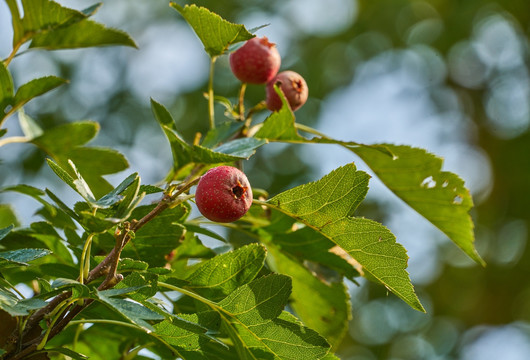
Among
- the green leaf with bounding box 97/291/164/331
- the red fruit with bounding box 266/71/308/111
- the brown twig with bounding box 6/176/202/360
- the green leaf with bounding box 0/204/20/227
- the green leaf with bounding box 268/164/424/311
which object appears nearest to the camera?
the green leaf with bounding box 97/291/164/331

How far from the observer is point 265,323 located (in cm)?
78


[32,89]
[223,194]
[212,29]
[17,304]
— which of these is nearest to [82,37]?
[32,89]

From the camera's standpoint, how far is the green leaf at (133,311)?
594 mm

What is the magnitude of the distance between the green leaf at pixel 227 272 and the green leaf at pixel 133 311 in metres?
0.22

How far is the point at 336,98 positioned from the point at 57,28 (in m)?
5.57

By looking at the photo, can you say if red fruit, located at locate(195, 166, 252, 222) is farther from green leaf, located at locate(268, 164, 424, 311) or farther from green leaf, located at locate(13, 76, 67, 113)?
green leaf, located at locate(13, 76, 67, 113)

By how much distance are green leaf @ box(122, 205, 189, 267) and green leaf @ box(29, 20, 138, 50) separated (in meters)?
0.41

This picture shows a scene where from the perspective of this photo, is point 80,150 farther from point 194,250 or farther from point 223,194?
point 223,194

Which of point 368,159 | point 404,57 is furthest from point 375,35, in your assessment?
point 368,159

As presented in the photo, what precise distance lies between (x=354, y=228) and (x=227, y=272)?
7.2 inches

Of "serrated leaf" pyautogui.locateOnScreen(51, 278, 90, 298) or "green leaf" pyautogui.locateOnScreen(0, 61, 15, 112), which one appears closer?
"serrated leaf" pyautogui.locateOnScreen(51, 278, 90, 298)

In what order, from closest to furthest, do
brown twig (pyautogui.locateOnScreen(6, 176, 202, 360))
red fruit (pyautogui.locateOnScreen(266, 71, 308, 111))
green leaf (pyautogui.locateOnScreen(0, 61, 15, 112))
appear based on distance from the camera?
1. brown twig (pyautogui.locateOnScreen(6, 176, 202, 360))
2. green leaf (pyautogui.locateOnScreen(0, 61, 15, 112))
3. red fruit (pyautogui.locateOnScreen(266, 71, 308, 111))

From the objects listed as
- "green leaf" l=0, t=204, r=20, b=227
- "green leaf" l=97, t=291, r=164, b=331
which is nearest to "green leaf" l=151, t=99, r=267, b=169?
"green leaf" l=97, t=291, r=164, b=331

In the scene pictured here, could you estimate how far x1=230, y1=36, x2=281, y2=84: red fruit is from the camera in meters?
1.12
